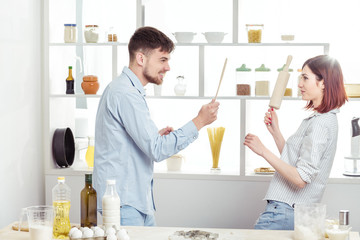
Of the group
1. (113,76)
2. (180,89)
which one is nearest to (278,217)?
(180,89)

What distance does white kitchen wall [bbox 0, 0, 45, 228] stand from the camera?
3.38 metres

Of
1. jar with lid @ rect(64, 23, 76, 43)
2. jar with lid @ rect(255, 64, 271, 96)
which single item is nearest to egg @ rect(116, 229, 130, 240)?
jar with lid @ rect(255, 64, 271, 96)

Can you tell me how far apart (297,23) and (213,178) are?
4.52ft

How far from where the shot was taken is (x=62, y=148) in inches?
157

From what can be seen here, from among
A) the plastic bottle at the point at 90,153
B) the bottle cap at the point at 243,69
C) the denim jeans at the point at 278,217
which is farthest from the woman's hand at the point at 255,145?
the plastic bottle at the point at 90,153

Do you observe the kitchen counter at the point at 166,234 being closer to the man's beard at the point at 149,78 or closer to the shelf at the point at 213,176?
the man's beard at the point at 149,78

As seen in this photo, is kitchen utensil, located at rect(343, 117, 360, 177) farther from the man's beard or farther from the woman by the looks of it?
the man's beard

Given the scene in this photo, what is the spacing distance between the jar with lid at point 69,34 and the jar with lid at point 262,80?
→ 137 centimetres

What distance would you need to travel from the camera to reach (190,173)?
3857 mm

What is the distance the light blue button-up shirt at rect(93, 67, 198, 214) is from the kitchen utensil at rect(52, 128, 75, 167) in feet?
4.82

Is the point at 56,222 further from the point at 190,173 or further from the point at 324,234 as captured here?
the point at 190,173

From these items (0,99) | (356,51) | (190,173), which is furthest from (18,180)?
(356,51)

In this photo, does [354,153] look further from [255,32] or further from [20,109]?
[20,109]

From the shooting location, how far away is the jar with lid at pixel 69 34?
3.96 m
